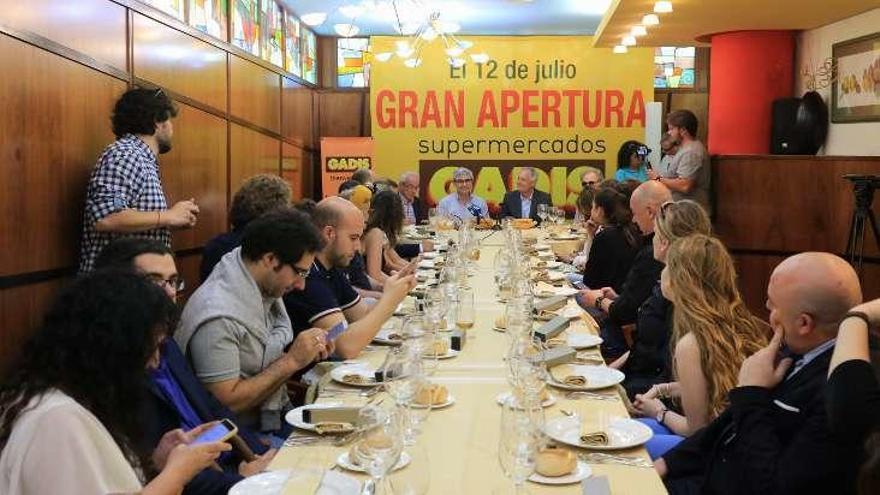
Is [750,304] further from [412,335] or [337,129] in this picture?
[337,129]

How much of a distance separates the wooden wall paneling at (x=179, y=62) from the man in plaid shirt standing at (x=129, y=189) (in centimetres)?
108

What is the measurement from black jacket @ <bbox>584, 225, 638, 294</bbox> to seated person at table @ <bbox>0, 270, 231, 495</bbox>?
3637 millimetres

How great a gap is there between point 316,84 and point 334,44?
27.7 inches

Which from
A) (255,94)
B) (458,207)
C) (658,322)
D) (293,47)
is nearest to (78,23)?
(658,322)

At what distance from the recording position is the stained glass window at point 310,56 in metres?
12.5

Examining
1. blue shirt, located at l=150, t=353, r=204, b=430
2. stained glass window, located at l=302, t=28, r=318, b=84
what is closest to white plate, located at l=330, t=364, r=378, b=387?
blue shirt, located at l=150, t=353, r=204, b=430

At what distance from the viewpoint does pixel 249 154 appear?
8.75 meters

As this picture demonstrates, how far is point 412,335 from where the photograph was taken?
2.83 metres

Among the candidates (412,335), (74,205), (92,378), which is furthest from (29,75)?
(92,378)

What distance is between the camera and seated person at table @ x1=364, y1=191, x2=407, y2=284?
6.18m

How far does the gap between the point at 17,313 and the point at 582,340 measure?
8.50 feet

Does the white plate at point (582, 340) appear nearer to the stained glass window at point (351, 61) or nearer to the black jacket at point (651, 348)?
the black jacket at point (651, 348)

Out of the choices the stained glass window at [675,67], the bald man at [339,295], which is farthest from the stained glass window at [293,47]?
the bald man at [339,295]

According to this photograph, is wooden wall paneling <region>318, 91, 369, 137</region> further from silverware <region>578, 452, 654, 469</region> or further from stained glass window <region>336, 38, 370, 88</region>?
silverware <region>578, 452, 654, 469</region>
